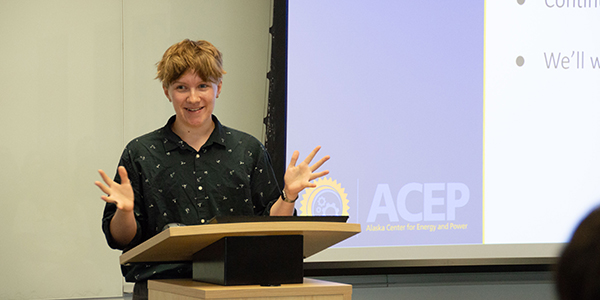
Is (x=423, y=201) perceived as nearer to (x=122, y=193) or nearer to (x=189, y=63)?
(x=189, y=63)

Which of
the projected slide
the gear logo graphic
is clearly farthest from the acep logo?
the gear logo graphic

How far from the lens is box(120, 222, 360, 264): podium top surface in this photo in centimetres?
128

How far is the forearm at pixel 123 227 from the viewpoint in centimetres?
160

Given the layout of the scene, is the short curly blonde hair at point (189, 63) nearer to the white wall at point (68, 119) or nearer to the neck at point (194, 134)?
the neck at point (194, 134)

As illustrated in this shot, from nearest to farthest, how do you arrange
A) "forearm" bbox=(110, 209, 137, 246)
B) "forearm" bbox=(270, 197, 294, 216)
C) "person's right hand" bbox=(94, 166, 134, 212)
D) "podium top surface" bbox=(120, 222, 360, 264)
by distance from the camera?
"podium top surface" bbox=(120, 222, 360, 264) → "person's right hand" bbox=(94, 166, 134, 212) → "forearm" bbox=(110, 209, 137, 246) → "forearm" bbox=(270, 197, 294, 216)

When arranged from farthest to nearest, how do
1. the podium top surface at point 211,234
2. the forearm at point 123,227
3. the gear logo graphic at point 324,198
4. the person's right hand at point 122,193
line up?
the gear logo graphic at point 324,198, the forearm at point 123,227, the person's right hand at point 122,193, the podium top surface at point 211,234

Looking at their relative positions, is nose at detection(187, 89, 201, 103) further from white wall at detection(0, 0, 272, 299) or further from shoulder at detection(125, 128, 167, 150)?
white wall at detection(0, 0, 272, 299)

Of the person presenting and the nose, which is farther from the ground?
the nose

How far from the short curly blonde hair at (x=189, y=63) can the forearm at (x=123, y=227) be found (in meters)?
0.42

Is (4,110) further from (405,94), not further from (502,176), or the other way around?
(502,176)

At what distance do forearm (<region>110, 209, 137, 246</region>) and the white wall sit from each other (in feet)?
4.83

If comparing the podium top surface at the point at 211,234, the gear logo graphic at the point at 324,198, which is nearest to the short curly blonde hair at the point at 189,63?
the podium top surface at the point at 211,234

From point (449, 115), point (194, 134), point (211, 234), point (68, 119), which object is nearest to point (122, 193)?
point (211, 234)

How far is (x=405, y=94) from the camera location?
3074mm
